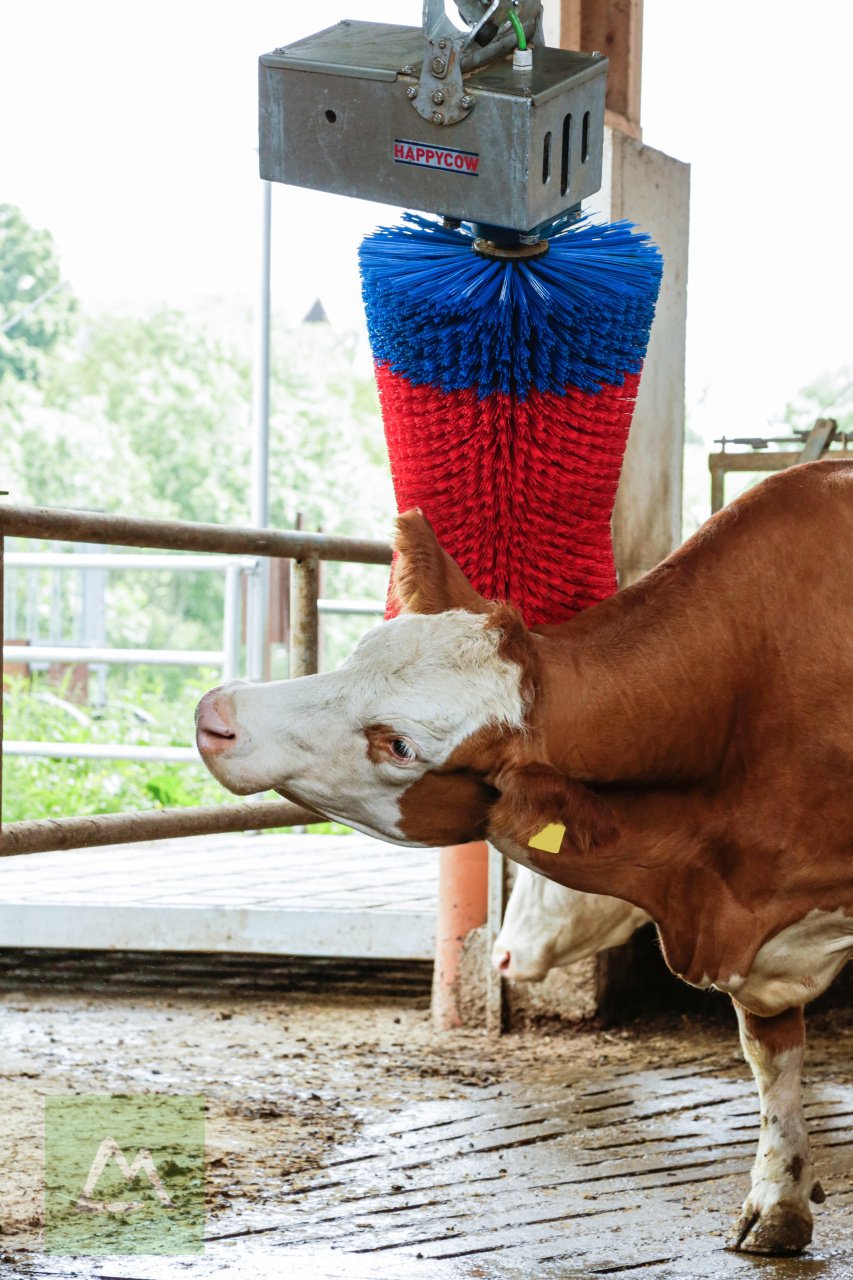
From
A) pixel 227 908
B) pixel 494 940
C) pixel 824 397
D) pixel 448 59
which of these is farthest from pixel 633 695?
pixel 824 397

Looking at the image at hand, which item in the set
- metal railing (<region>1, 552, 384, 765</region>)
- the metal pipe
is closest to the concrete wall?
metal railing (<region>1, 552, 384, 765</region>)

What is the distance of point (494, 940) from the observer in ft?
13.4

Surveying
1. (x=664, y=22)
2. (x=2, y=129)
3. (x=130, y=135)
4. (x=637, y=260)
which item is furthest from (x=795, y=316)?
(x=637, y=260)

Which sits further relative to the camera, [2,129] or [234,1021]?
[2,129]

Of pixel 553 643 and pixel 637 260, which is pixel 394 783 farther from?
pixel 637 260

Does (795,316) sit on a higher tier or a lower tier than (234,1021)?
higher

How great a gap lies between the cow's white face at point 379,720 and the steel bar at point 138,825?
85cm

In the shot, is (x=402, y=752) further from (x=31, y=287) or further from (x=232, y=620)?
(x=31, y=287)

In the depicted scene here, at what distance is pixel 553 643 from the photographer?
91.7 inches

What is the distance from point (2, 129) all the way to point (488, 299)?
30284mm

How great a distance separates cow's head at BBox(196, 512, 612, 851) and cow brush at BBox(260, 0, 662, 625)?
14 cm

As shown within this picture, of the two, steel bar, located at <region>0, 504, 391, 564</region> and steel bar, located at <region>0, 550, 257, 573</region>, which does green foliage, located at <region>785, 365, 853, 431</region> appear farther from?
steel bar, located at <region>0, 504, 391, 564</region>

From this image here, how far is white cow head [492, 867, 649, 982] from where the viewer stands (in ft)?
12.2

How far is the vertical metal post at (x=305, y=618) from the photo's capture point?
3781 mm
